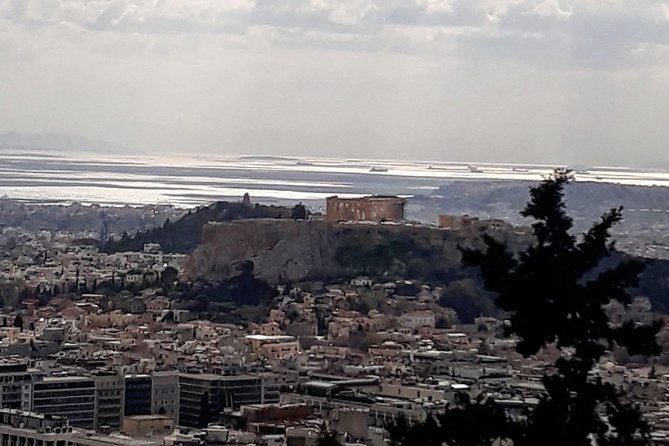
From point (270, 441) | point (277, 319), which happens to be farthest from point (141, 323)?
point (270, 441)

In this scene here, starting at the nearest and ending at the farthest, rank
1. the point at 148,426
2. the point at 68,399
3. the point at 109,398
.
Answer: the point at 148,426 → the point at 68,399 → the point at 109,398

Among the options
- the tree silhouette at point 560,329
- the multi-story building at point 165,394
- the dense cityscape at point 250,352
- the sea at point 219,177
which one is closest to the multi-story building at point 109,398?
the dense cityscape at point 250,352

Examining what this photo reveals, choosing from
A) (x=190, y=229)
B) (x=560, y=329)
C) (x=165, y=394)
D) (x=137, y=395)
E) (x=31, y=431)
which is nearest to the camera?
(x=560, y=329)

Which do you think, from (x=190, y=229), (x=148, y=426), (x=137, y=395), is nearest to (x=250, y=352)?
(x=137, y=395)

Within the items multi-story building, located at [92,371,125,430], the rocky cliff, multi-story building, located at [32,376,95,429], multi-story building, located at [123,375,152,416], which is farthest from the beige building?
the rocky cliff

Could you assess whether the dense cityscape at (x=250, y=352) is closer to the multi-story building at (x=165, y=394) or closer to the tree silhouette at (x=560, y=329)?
the multi-story building at (x=165, y=394)

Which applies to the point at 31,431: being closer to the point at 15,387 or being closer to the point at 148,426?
the point at 148,426

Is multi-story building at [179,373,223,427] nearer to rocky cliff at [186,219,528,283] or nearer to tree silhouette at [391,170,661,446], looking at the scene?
rocky cliff at [186,219,528,283]

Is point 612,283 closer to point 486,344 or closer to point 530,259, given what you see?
point 530,259
